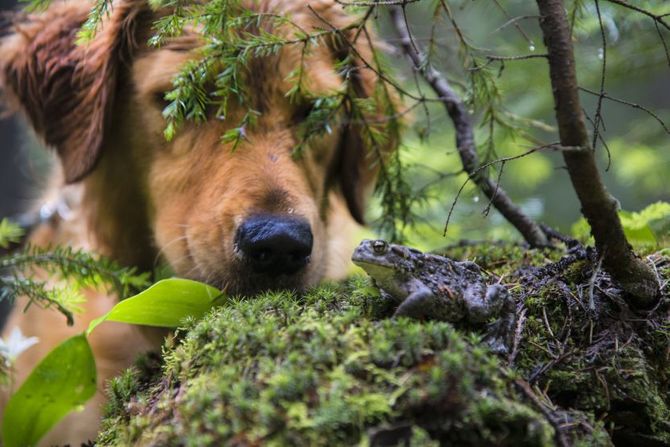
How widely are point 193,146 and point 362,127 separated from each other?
2.34ft

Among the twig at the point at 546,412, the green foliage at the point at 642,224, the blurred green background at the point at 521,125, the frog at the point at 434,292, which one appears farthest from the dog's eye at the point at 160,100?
the twig at the point at 546,412

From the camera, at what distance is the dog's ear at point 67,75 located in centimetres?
287

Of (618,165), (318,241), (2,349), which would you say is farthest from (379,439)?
(618,165)

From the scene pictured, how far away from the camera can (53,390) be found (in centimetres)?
214

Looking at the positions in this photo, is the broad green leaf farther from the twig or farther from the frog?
the twig

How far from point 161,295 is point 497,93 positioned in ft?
4.61

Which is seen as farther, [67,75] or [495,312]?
[67,75]

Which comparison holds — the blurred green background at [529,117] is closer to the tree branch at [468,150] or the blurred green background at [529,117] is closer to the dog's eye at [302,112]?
the tree branch at [468,150]

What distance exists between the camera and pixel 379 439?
1259 mm

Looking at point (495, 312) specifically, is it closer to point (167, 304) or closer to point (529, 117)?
point (167, 304)

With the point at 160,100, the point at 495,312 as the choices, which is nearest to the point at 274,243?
the point at 495,312

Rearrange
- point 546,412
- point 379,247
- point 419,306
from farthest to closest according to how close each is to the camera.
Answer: point 379,247 → point 419,306 → point 546,412

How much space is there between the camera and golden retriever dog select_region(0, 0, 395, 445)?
241 centimetres

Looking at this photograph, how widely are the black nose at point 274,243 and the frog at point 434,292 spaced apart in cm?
51
